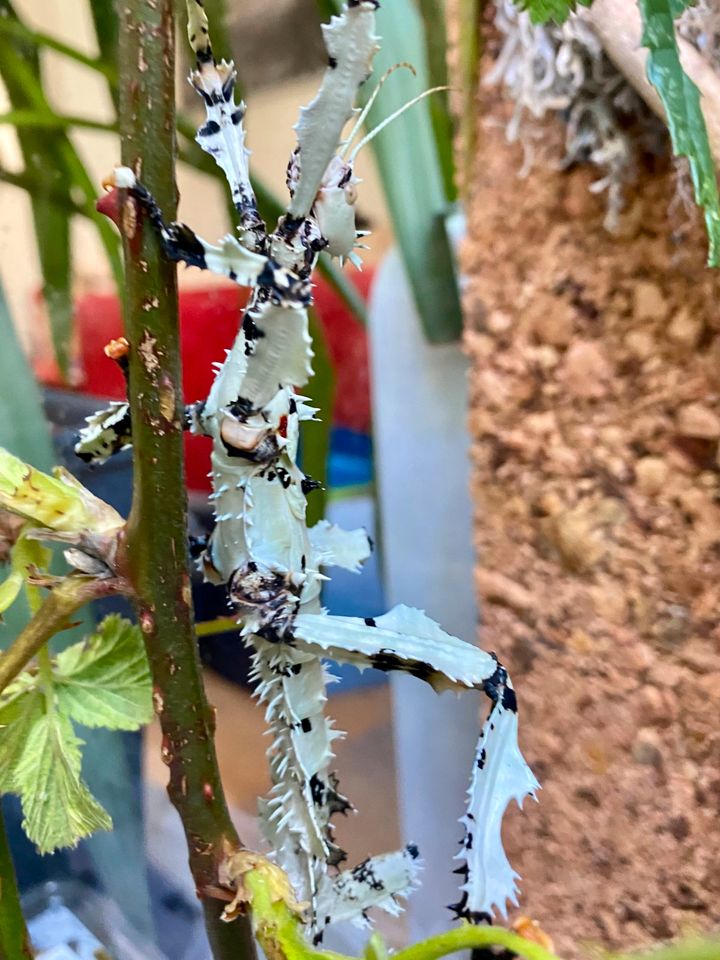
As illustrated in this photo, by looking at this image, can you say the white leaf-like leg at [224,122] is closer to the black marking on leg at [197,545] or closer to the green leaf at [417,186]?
the black marking on leg at [197,545]

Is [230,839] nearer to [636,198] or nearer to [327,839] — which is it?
[327,839]

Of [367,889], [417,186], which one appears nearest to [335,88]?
[367,889]

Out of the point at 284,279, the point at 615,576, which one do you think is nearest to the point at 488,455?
the point at 615,576

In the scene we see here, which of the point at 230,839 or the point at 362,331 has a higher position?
the point at 362,331

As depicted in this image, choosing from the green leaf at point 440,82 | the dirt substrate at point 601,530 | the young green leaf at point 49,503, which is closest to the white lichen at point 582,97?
the dirt substrate at point 601,530

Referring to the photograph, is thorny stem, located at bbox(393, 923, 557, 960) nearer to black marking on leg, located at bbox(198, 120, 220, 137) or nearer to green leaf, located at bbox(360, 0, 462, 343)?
black marking on leg, located at bbox(198, 120, 220, 137)

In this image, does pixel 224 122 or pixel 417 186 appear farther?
pixel 417 186

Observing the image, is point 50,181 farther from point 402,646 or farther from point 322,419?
point 402,646
